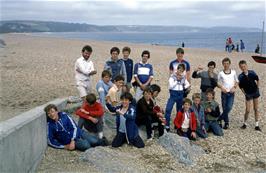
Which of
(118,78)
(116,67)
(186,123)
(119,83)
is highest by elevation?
(116,67)

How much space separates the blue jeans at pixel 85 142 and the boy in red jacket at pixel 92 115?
0.81ft

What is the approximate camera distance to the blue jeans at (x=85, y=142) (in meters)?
7.43

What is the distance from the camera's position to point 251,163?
7.49 metres

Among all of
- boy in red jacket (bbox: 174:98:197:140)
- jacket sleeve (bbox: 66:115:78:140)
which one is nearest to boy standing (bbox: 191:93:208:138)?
boy in red jacket (bbox: 174:98:197:140)

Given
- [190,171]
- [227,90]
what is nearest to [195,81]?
[227,90]

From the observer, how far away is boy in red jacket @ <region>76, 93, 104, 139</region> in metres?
7.85

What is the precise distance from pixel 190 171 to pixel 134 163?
0.96 m

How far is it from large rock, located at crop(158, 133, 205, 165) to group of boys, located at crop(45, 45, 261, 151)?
459 millimetres

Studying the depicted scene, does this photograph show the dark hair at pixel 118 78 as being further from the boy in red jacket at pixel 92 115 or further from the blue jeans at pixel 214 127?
the blue jeans at pixel 214 127

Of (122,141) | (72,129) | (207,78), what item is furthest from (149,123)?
(207,78)

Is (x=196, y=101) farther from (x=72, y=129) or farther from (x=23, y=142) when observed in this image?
(x=23, y=142)

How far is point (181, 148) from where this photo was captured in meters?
7.66

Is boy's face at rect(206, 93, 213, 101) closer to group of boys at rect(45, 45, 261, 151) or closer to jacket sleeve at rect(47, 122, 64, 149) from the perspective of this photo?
group of boys at rect(45, 45, 261, 151)

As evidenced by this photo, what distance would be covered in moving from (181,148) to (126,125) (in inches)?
45.3
